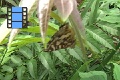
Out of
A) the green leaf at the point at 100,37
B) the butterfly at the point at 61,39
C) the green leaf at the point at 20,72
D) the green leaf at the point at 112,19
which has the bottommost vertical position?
the green leaf at the point at 20,72

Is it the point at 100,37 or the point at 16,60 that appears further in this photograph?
the point at 16,60

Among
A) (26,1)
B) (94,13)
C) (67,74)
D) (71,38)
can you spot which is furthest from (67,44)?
(67,74)

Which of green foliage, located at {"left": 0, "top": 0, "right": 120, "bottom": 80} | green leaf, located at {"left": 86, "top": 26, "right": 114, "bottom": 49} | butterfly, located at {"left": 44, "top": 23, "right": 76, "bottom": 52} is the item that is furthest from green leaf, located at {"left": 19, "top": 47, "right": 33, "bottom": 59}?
butterfly, located at {"left": 44, "top": 23, "right": 76, "bottom": 52}

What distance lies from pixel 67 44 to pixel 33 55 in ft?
1.60

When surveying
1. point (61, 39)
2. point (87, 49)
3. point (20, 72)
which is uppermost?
point (61, 39)

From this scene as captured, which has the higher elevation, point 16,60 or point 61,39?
point 61,39

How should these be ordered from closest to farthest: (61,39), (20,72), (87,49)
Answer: (61,39), (87,49), (20,72)

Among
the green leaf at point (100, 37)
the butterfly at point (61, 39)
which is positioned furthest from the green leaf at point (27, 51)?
the butterfly at point (61, 39)

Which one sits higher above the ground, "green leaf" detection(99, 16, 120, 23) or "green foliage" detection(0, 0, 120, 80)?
"green leaf" detection(99, 16, 120, 23)

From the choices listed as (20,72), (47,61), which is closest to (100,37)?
(47,61)

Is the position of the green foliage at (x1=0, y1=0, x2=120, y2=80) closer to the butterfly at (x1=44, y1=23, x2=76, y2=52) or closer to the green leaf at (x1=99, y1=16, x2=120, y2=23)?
the green leaf at (x1=99, y1=16, x2=120, y2=23)

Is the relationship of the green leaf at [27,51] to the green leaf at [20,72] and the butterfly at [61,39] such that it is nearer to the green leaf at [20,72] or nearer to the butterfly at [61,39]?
the green leaf at [20,72]

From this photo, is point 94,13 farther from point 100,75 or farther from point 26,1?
point 26,1

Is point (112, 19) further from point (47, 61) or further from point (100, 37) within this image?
point (47, 61)
